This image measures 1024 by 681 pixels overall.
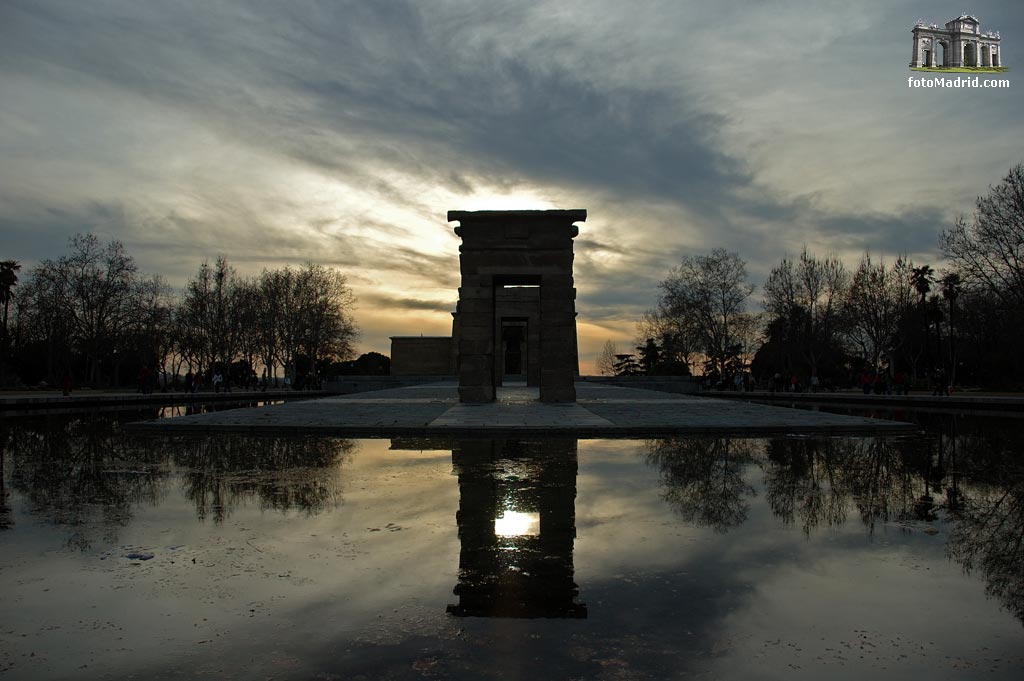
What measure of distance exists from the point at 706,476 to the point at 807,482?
1137 mm

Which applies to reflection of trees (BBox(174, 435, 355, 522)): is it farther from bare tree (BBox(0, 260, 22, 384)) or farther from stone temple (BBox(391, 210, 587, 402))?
bare tree (BBox(0, 260, 22, 384))

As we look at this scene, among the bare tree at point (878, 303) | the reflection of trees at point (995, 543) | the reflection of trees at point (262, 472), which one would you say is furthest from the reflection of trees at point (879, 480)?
the bare tree at point (878, 303)

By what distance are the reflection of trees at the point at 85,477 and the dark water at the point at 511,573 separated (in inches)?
2.4

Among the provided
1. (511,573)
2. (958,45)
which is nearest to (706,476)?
(511,573)

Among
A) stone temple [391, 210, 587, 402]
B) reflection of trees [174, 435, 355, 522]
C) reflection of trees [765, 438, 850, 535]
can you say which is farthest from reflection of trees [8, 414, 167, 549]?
stone temple [391, 210, 587, 402]

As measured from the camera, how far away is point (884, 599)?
3.94m

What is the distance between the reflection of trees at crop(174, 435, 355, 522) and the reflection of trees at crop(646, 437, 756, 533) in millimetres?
3529

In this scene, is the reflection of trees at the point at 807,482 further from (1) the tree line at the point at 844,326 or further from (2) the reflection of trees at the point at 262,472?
(1) the tree line at the point at 844,326

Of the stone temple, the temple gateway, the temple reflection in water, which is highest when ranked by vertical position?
the temple gateway

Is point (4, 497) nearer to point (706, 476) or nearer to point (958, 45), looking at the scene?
point (706, 476)

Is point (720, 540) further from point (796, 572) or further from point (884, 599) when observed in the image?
point (884, 599)

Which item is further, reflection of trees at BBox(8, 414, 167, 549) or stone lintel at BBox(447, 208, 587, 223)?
stone lintel at BBox(447, 208, 587, 223)

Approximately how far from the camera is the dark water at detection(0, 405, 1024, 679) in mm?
3148

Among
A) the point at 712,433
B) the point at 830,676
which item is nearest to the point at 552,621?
the point at 830,676
